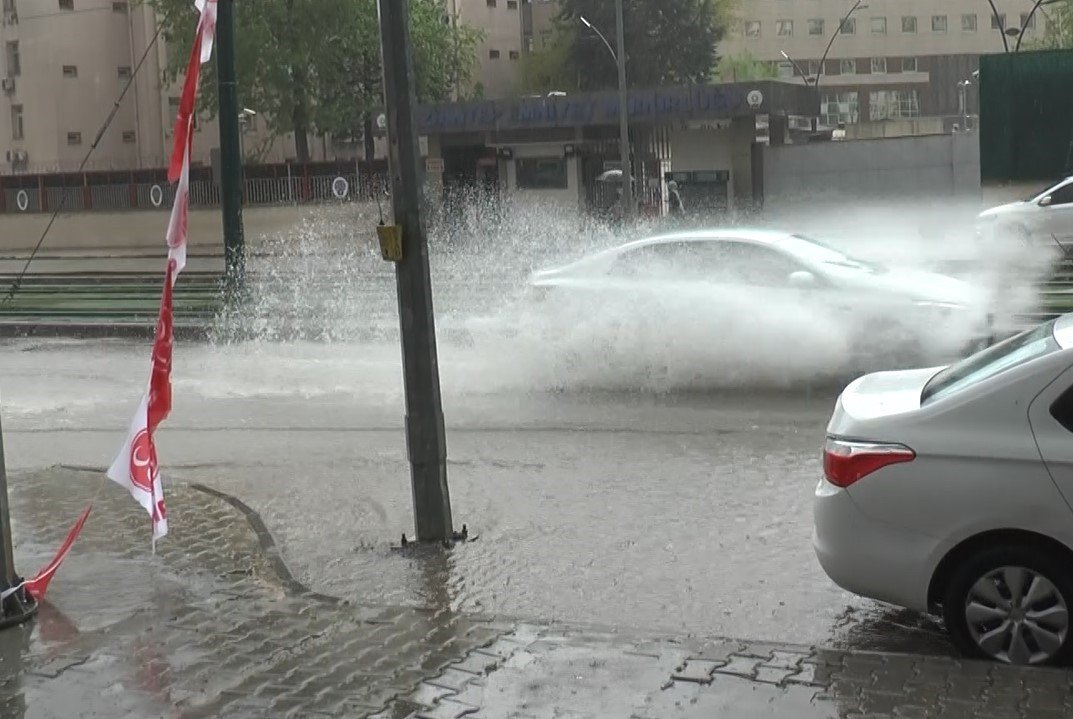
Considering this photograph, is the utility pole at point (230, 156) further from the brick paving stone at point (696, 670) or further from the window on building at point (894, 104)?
the window on building at point (894, 104)

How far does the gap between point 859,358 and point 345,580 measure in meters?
6.99

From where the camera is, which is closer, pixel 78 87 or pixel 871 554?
pixel 871 554

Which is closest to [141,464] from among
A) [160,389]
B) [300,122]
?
[160,389]

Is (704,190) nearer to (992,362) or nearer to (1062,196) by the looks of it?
(1062,196)

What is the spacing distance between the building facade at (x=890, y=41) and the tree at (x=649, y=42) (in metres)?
30.9

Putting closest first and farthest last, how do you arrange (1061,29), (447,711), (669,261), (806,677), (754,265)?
(447,711) → (806,677) → (754,265) → (669,261) → (1061,29)

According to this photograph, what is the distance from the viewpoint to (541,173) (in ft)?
159

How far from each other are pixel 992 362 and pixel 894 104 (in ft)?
329

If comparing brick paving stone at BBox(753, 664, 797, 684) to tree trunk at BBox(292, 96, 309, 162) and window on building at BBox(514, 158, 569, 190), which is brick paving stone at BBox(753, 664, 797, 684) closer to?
window on building at BBox(514, 158, 569, 190)

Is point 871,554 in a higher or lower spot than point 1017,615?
higher

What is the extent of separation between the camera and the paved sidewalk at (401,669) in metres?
5.36

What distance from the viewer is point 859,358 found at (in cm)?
1322

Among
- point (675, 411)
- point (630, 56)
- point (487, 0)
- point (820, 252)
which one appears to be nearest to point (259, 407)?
point (675, 411)

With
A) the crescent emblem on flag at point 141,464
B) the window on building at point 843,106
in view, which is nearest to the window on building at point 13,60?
the window on building at point 843,106
